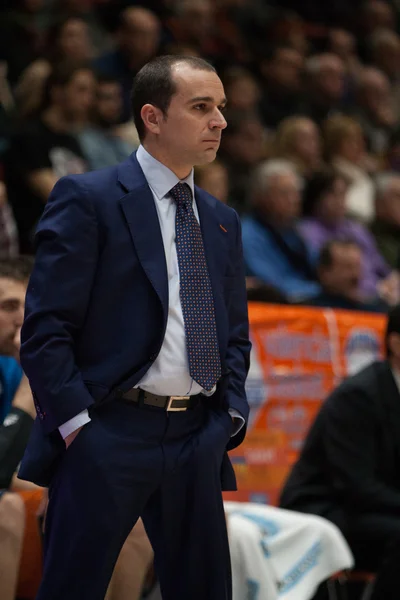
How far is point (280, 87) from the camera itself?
9297 millimetres

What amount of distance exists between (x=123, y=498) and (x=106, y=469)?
0.09m

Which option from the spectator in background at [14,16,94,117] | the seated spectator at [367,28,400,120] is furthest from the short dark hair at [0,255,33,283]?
the seated spectator at [367,28,400,120]

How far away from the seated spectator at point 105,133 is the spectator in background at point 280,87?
6.89 ft

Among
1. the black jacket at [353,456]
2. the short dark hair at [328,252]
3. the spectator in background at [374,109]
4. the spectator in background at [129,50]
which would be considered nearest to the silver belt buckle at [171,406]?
the black jacket at [353,456]

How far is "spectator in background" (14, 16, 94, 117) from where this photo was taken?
6.55 m

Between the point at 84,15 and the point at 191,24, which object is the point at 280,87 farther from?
the point at 84,15

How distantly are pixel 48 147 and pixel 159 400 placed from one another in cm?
410

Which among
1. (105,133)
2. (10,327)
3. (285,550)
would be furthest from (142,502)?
(105,133)

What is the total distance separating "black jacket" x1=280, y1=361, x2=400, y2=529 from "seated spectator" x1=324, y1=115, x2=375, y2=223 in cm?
418

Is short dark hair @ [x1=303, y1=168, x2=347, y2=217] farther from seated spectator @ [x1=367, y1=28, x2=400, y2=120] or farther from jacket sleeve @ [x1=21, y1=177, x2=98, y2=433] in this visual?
jacket sleeve @ [x1=21, y1=177, x2=98, y2=433]

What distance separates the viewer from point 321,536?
4.16 m

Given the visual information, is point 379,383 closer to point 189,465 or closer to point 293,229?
point 189,465

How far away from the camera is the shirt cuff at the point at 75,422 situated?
244 cm

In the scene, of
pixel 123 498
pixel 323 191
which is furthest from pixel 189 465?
pixel 323 191
